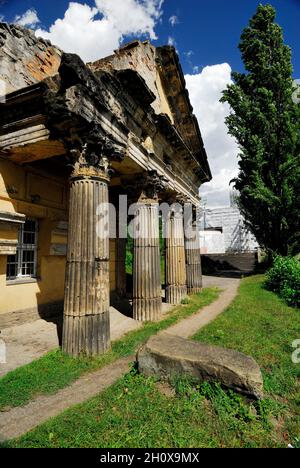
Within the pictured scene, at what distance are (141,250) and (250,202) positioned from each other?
1372cm

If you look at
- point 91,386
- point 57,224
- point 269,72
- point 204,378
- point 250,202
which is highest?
point 269,72

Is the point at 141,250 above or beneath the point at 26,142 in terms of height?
beneath

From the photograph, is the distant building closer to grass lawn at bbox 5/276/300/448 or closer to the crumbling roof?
the crumbling roof

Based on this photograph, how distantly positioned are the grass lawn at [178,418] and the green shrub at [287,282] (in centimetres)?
658

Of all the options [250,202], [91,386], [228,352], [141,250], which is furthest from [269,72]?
[91,386]

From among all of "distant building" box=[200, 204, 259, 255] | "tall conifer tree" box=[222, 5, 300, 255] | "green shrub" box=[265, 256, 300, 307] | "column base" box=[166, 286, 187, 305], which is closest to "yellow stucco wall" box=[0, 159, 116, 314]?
"column base" box=[166, 286, 187, 305]

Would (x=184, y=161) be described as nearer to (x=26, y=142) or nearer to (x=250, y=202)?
(x=26, y=142)

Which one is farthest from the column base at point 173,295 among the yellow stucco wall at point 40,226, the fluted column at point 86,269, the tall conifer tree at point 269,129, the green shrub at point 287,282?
the tall conifer tree at point 269,129

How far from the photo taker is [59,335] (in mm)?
6230

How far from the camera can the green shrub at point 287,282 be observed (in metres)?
10.1

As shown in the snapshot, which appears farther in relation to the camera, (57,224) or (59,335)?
(57,224)

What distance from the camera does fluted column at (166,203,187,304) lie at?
10906 millimetres

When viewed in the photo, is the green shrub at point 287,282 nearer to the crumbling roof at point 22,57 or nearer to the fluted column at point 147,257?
the fluted column at point 147,257

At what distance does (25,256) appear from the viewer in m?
7.74
